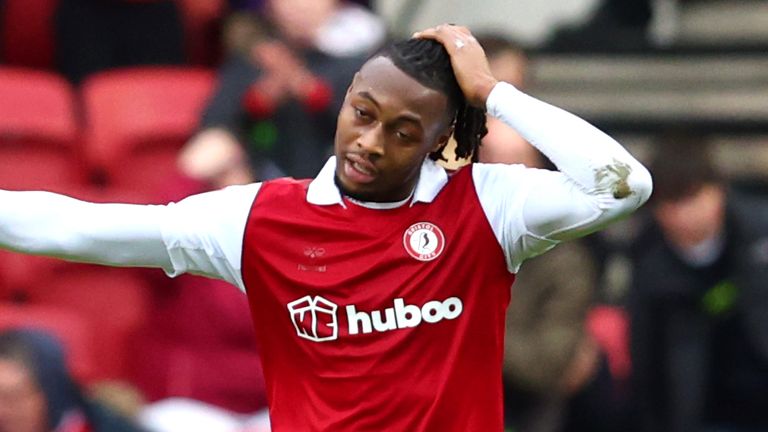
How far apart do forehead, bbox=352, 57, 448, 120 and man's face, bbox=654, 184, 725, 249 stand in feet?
10.1

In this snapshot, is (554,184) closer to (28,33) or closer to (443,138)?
(443,138)

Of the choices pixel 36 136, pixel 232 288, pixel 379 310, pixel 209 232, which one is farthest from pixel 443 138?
pixel 36 136

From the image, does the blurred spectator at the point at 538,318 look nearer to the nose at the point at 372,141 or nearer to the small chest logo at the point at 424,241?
the small chest logo at the point at 424,241

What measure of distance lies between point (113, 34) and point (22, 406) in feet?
7.14

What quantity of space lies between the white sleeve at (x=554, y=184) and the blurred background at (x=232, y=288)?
2.21 meters

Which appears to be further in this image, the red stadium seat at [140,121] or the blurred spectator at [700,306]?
the red stadium seat at [140,121]

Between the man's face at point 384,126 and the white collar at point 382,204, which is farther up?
the man's face at point 384,126

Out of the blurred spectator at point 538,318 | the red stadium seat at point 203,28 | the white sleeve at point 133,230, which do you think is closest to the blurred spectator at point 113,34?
the red stadium seat at point 203,28

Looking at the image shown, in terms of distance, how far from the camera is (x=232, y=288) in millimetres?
5879

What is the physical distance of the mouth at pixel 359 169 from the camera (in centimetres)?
324

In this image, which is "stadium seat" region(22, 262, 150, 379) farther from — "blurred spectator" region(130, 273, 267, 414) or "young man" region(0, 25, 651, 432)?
"young man" region(0, 25, 651, 432)

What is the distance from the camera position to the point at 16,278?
6227 mm

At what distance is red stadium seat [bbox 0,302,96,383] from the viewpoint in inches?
219

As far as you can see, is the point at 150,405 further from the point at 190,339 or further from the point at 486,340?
the point at 486,340
